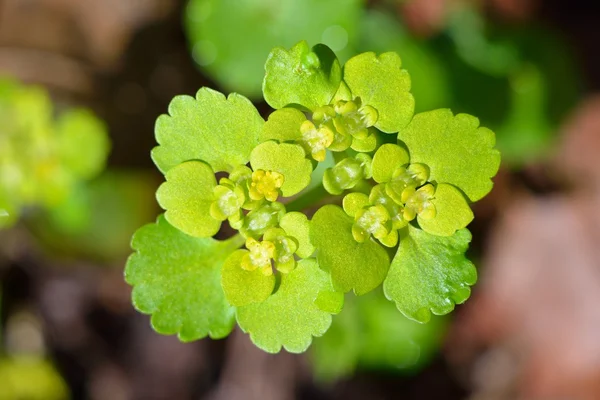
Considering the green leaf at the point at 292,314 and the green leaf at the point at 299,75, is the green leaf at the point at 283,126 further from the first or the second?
the green leaf at the point at 292,314

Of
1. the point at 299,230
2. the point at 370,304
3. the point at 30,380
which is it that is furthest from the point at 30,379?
the point at 299,230

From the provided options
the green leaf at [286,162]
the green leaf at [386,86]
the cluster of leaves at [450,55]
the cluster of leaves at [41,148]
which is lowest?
the cluster of leaves at [41,148]

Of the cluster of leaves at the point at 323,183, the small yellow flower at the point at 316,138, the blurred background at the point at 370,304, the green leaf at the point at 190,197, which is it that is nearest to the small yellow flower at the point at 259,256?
the cluster of leaves at the point at 323,183

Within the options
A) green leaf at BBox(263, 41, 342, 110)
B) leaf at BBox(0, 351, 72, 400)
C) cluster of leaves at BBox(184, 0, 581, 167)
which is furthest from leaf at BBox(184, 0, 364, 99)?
leaf at BBox(0, 351, 72, 400)

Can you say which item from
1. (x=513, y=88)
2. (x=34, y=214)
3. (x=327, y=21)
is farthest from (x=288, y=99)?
(x=34, y=214)

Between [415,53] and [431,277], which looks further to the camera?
[415,53]

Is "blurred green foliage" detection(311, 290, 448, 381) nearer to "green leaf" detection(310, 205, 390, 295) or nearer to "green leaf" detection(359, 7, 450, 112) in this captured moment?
"green leaf" detection(359, 7, 450, 112)

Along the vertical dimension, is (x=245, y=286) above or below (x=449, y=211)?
below

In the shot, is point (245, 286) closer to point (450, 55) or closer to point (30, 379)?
point (450, 55)
